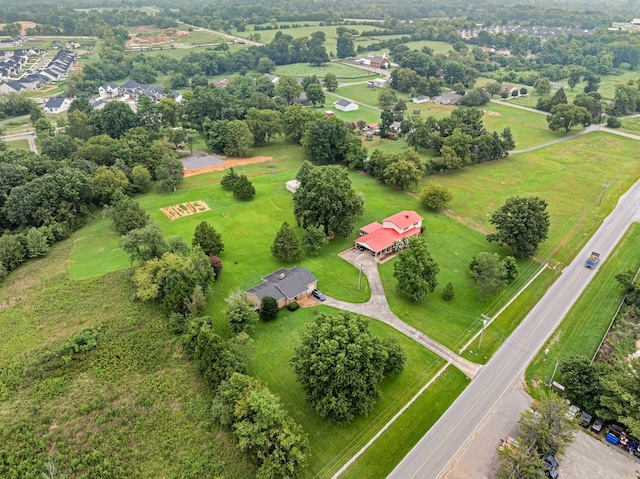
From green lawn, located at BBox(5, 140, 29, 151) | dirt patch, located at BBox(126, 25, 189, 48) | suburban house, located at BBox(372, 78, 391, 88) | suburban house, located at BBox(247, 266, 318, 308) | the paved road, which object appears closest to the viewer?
the paved road

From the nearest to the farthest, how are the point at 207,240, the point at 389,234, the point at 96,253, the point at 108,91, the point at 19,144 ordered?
the point at 207,240 < the point at 96,253 < the point at 389,234 < the point at 19,144 < the point at 108,91

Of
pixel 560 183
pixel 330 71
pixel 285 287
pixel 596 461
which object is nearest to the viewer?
pixel 596 461

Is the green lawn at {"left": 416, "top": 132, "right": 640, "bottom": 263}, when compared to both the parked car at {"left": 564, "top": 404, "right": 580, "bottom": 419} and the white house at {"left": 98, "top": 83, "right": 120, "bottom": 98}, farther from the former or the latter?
the white house at {"left": 98, "top": 83, "right": 120, "bottom": 98}

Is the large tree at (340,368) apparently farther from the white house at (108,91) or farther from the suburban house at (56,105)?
the white house at (108,91)

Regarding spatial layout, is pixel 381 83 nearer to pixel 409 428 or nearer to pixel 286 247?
pixel 286 247

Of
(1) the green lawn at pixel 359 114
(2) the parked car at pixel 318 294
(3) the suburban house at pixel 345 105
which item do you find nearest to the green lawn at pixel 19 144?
(1) the green lawn at pixel 359 114

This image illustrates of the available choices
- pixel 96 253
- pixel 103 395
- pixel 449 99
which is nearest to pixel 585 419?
pixel 103 395

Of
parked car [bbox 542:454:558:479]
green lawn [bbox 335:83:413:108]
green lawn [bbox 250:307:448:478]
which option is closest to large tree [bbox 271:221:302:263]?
green lawn [bbox 250:307:448:478]
